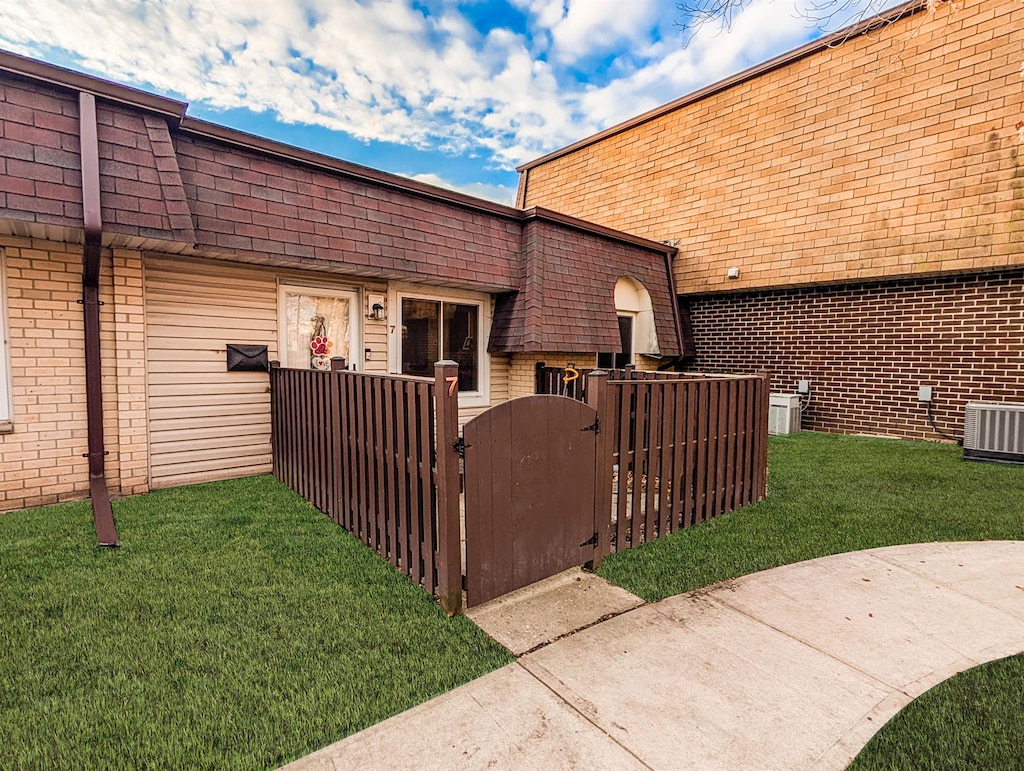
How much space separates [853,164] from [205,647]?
1018 centimetres

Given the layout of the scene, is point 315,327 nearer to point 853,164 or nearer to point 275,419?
point 275,419

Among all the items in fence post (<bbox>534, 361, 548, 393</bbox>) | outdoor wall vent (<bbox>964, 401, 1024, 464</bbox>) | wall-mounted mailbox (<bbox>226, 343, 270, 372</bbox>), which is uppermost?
wall-mounted mailbox (<bbox>226, 343, 270, 372</bbox>)

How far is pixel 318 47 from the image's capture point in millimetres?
9477

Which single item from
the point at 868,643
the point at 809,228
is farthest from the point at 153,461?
the point at 809,228

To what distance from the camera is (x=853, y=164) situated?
7855 millimetres

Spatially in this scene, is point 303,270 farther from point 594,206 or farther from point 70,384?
point 594,206

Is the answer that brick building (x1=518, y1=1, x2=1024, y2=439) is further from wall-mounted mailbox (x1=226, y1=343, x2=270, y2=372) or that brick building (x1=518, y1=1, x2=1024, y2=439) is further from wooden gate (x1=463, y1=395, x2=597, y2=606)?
wall-mounted mailbox (x1=226, y1=343, x2=270, y2=372)

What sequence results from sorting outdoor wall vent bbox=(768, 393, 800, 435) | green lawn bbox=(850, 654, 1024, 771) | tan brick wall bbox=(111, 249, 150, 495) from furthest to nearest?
outdoor wall vent bbox=(768, 393, 800, 435) → tan brick wall bbox=(111, 249, 150, 495) → green lawn bbox=(850, 654, 1024, 771)

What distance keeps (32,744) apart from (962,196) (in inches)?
413

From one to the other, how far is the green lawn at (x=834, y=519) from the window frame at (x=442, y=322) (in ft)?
13.4

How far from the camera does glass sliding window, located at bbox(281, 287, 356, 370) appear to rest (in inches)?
230

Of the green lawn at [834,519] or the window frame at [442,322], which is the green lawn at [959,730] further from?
the window frame at [442,322]

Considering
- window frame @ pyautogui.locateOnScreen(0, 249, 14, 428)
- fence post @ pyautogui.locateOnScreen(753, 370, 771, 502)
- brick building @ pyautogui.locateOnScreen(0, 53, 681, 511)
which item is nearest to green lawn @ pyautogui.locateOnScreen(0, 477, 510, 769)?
window frame @ pyautogui.locateOnScreen(0, 249, 14, 428)

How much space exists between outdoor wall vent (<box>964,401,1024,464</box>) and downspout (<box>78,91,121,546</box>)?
949 cm
